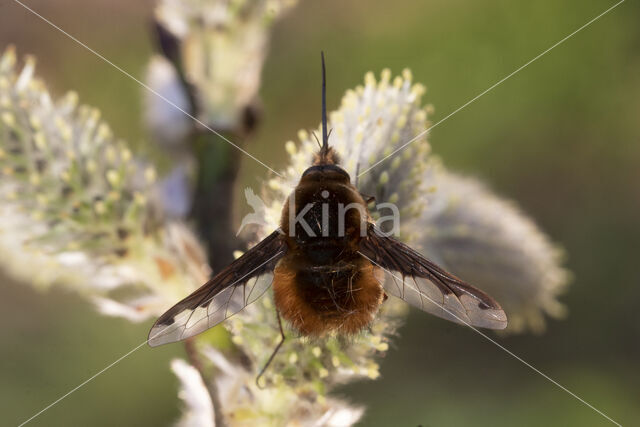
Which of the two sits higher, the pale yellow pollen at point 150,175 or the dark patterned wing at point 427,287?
the pale yellow pollen at point 150,175

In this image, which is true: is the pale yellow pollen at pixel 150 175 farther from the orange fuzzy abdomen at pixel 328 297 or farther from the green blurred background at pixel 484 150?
the green blurred background at pixel 484 150

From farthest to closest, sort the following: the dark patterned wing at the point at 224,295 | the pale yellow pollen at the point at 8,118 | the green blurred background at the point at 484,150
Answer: the green blurred background at the point at 484,150, the pale yellow pollen at the point at 8,118, the dark patterned wing at the point at 224,295

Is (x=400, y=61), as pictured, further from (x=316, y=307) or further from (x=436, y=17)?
(x=316, y=307)

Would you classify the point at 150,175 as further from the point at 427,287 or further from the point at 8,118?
the point at 427,287

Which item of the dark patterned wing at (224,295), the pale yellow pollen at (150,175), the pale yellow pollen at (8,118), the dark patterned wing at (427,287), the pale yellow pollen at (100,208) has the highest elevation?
the pale yellow pollen at (8,118)

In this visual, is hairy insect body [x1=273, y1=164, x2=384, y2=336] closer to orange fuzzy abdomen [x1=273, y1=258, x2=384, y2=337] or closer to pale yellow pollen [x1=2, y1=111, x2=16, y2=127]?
orange fuzzy abdomen [x1=273, y1=258, x2=384, y2=337]

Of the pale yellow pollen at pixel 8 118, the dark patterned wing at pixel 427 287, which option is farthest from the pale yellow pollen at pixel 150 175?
the dark patterned wing at pixel 427 287

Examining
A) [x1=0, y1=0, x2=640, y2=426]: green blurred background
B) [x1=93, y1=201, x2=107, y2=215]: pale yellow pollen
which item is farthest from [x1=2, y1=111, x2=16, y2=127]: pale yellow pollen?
[x1=0, y1=0, x2=640, y2=426]: green blurred background
